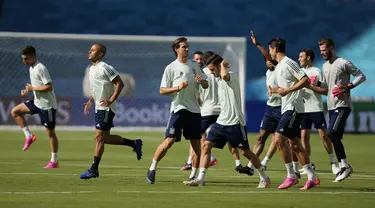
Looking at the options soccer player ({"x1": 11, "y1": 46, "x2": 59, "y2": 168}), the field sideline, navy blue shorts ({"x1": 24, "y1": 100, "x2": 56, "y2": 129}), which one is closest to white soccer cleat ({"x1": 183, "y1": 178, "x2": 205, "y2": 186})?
the field sideline

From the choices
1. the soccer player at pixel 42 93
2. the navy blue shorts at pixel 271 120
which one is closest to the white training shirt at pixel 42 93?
the soccer player at pixel 42 93

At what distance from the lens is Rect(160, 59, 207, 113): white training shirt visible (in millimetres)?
14039

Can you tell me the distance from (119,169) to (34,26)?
2511 cm

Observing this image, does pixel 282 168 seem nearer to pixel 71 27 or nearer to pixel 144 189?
pixel 144 189

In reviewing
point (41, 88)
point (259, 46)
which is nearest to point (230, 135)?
point (259, 46)

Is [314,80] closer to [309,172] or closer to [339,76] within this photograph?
[339,76]

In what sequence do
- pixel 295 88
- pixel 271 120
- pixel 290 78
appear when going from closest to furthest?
pixel 295 88 < pixel 290 78 < pixel 271 120

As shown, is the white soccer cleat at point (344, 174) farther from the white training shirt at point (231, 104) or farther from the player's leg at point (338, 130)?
the white training shirt at point (231, 104)

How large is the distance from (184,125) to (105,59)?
763 inches

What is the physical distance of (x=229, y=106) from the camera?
1338cm

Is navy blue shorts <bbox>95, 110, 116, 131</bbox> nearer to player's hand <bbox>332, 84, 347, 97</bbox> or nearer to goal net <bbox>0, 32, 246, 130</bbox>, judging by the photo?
player's hand <bbox>332, 84, 347, 97</bbox>

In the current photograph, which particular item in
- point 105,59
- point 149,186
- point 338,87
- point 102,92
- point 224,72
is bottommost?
point 149,186

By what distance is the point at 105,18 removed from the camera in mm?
41719

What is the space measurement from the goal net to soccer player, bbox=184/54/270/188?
1729 centimetres
